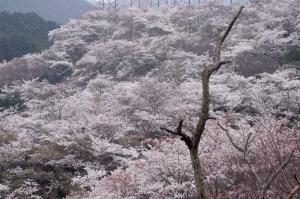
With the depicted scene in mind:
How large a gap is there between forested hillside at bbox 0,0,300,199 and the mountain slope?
25548 millimetres

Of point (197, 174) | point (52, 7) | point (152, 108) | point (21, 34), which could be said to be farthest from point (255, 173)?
point (52, 7)

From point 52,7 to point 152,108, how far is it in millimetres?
52030

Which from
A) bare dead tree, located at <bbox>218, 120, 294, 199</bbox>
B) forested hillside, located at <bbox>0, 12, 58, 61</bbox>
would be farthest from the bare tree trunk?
forested hillside, located at <bbox>0, 12, 58, 61</bbox>

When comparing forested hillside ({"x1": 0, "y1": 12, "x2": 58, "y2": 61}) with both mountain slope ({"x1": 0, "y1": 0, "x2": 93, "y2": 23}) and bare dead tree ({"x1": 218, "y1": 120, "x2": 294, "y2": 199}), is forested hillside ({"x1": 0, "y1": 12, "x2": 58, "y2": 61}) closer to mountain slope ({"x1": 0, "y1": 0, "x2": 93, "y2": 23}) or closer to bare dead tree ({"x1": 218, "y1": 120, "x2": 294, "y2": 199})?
mountain slope ({"x1": 0, "y1": 0, "x2": 93, "y2": 23})

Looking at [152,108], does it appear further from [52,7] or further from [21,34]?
[52,7]

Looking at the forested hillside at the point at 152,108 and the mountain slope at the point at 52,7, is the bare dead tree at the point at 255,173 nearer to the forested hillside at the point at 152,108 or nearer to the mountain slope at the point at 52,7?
the forested hillside at the point at 152,108

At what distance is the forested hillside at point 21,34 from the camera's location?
4188 centimetres

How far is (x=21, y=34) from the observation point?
43688mm

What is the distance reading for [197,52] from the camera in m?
31.3

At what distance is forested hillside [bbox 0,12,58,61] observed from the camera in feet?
137

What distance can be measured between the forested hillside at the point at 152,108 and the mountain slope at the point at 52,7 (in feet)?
83.8

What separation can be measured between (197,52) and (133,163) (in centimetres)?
1742

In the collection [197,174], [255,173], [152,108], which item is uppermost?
[197,174]

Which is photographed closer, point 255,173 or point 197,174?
point 197,174
